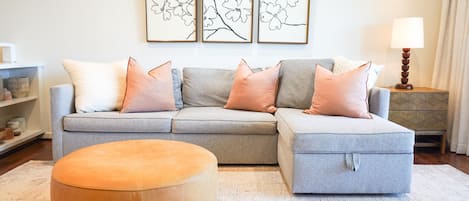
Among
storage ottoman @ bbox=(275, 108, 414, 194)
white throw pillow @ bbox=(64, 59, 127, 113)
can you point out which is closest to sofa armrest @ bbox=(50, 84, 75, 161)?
white throw pillow @ bbox=(64, 59, 127, 113)

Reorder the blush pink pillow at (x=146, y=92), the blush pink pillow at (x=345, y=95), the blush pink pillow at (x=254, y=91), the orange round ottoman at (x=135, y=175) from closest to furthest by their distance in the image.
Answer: the orange round ottoman at (x=135, y=175) < the blush pink pillow at (x=345, y=95) < the blush pink pillow at (x=146, y=92) < the blush pink pillow at (x=254, y=91)

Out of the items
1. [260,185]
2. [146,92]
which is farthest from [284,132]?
[146,92]

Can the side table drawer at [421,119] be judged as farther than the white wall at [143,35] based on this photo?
No

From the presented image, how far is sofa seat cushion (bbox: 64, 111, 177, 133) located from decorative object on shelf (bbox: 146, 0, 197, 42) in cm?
109

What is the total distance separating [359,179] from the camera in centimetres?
227

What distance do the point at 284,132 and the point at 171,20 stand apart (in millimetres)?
1733

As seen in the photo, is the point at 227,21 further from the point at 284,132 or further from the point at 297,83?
the point at 284,132

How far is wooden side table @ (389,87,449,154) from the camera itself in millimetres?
3301

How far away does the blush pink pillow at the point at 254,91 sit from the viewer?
9.96 feet

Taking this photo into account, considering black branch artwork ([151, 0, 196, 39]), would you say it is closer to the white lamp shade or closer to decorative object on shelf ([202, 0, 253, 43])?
decorative object on shelf ([202, 0, 253, 43])

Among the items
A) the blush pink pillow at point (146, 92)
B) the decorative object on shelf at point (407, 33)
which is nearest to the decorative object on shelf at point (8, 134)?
the blush pink pillow at point (146, 92)

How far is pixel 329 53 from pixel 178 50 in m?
1.51

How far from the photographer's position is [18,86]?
346 cm

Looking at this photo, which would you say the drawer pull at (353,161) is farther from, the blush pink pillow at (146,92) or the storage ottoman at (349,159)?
the blush pink pillow at (146,92)
